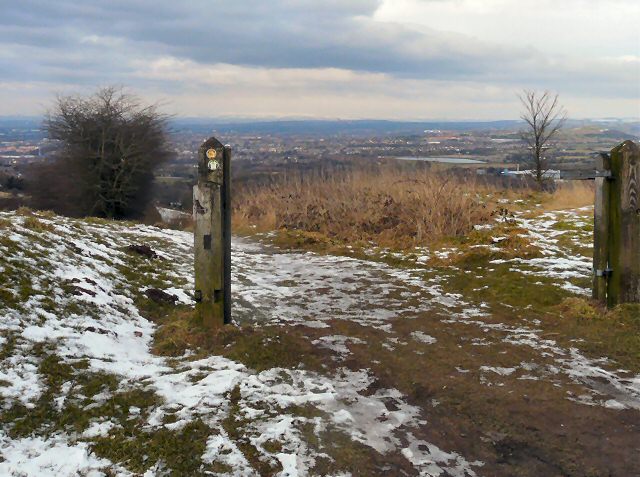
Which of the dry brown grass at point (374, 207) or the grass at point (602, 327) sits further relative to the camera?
the dry brown grass at point (374, 207)

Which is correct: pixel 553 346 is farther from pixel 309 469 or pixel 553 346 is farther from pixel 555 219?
pixel 555 219

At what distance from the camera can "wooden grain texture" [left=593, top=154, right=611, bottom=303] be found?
541 cm

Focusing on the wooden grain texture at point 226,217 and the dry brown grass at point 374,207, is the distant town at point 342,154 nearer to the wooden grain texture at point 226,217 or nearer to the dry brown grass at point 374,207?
the dry brown grass at point 374,207

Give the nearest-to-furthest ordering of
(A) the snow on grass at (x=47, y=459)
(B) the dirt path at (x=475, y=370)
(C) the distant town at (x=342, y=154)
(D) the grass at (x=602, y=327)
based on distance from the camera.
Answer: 1. (A) the snow on grass at (x=47, y=459)
2. (B) the dirt path at (x=475, y=370)
3. (D) the grass at (x=602, y=327)
4. (C) the distant town at (x=342, y=154)

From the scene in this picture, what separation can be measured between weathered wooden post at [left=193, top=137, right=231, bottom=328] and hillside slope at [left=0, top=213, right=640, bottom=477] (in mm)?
336

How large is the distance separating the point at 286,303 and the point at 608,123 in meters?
44.9

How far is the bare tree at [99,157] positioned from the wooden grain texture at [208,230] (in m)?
18.8

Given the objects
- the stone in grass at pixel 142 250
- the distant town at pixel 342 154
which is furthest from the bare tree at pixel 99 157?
the stone in grass at pixel 142 250

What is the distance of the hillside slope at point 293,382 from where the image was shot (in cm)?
293

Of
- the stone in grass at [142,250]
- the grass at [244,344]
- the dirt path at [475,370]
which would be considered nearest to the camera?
the dirt path at [475,370]

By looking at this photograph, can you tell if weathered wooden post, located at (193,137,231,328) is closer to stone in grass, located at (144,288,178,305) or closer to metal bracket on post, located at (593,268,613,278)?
stone in grass, located at (144,288,178,305)

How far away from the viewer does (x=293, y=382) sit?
3.97 metres

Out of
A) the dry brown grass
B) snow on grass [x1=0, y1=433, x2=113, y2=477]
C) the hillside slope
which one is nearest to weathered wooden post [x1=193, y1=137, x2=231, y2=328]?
the hillside slope

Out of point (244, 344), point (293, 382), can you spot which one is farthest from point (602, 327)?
point (244, 344)
